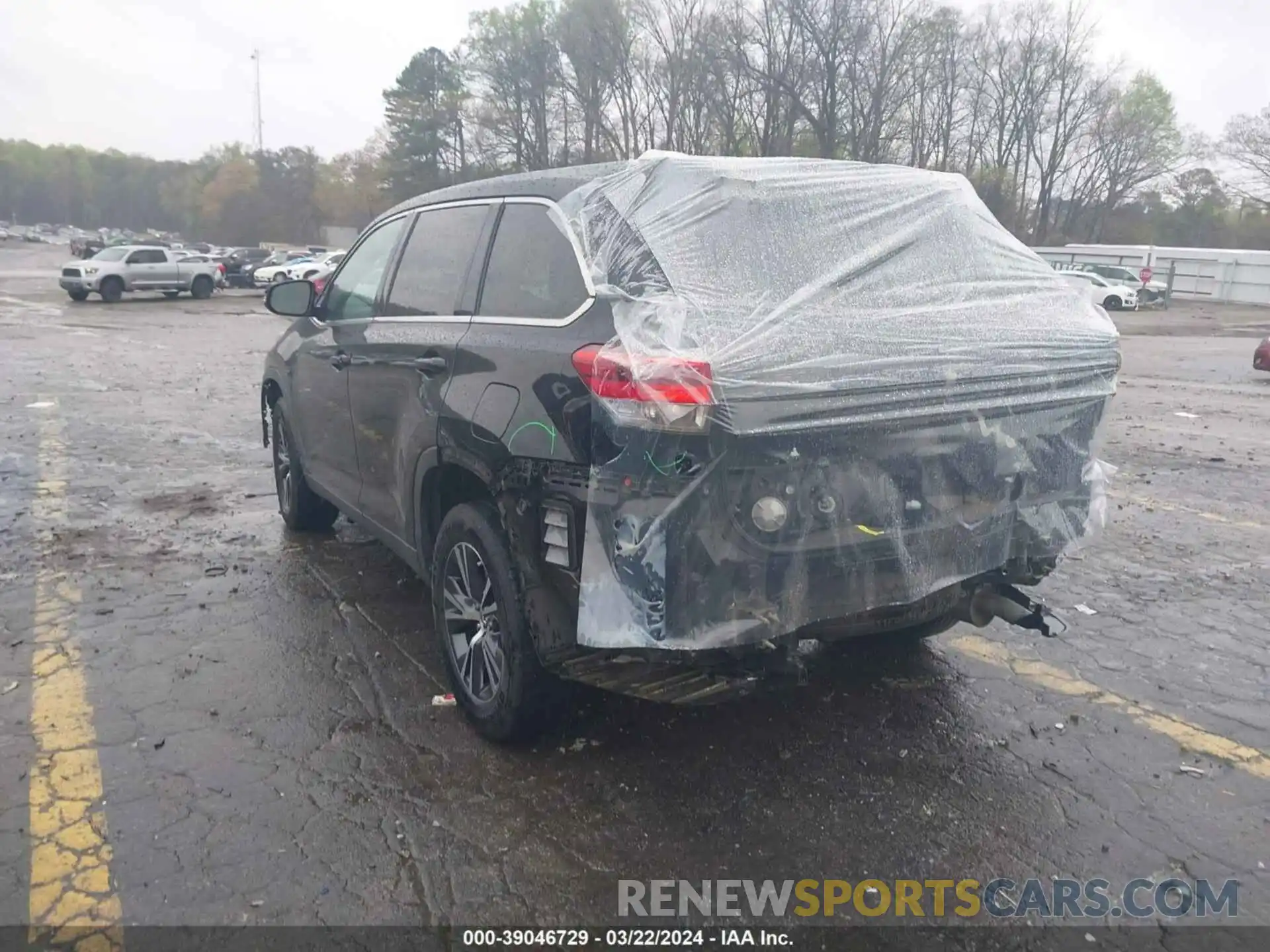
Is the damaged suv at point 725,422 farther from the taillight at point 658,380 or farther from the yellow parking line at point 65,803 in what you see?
the yellow parking line at point 65,803

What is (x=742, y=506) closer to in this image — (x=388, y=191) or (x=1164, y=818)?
(x=1164, y=818)

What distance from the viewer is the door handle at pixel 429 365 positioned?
3.53m

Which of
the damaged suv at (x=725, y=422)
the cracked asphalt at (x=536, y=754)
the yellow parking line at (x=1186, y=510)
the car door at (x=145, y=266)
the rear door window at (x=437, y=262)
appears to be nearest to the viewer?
the damaged suv at (x=725, y=422)

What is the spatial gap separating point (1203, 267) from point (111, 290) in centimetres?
4543

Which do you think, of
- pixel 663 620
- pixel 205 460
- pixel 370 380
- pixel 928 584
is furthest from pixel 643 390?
pixel 205 460

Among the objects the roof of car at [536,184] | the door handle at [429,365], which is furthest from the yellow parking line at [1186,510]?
the door handle at [429,365]

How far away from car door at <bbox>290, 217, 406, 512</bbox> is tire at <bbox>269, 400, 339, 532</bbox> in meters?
0.33

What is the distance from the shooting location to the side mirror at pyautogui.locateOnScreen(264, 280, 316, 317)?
488 centimetres

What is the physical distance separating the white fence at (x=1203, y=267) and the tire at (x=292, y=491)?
141 ft

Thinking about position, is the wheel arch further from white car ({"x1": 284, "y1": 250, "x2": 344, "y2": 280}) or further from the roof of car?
white car ({"x1": 284, "y1": 250, "x2": 344, "y2": 280})

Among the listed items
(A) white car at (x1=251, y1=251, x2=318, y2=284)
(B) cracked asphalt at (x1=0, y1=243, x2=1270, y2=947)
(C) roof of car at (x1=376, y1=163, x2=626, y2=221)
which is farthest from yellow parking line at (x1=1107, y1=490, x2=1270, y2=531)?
(A) white car at (x1=251, y1=251, x2=318, y2=284)

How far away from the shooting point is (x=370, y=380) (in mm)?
4160

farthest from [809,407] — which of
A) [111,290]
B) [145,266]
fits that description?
[145,266]

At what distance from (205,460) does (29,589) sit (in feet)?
10.7
